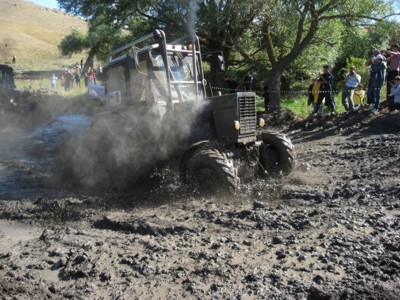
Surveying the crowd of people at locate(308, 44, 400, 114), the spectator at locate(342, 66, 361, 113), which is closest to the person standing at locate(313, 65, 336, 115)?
the crowd of people at locate(308, 44, 400, 114)

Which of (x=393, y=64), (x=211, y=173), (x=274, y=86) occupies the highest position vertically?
(x=393, y=64)

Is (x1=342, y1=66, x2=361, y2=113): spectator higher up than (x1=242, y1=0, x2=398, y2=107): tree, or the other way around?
(x1=242, y1=0, x2=398, y2=107): tree

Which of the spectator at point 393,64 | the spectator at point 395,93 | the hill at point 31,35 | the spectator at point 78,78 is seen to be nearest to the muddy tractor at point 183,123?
the spectator at point 395,93

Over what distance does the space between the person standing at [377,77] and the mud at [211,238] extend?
3.49 m

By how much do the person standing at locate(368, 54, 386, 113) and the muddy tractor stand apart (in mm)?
5203

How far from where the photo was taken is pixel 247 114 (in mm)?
7086

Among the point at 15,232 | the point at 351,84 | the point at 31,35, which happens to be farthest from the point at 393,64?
the point at 31,35

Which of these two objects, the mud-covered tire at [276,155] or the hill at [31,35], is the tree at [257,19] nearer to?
the mud-covered tire at [276,155]

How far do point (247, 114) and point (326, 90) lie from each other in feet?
23.4

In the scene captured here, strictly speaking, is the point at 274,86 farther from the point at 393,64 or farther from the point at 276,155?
the point at 276,155

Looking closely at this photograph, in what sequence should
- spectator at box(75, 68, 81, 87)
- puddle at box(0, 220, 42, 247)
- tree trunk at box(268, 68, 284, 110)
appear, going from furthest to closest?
spectator at box(75, 68, 81, 87), tree trunk at box(268, 68, 284, 110), puddle at box(0, 220, 42, 247)

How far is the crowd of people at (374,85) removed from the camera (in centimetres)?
1122

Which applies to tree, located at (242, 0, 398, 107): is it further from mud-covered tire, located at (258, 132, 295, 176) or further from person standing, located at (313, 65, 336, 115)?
mud-covered tire, located at (258, 132, 295, 176)

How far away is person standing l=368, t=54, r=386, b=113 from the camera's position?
11.2 meters
